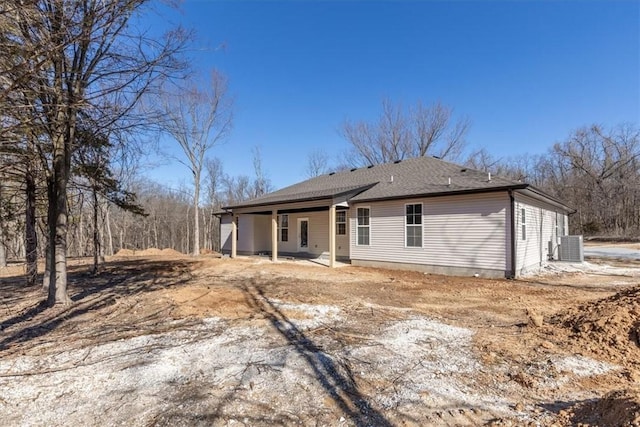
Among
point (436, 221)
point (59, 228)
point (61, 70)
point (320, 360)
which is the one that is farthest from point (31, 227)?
point (436, 221)

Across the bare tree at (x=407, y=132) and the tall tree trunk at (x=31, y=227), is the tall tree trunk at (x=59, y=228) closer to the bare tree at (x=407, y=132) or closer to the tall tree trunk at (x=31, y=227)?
the tall tree trunk at (x=31, y=227)

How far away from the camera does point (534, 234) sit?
11297 millimetres

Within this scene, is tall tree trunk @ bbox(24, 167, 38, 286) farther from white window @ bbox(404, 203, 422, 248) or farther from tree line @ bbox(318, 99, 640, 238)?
tree line @ bbox(318, 99, 640, 238)

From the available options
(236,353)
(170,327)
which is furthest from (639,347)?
(170,327)

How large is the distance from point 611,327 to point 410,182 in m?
8.92

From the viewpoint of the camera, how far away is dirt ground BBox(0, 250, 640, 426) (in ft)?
8.44

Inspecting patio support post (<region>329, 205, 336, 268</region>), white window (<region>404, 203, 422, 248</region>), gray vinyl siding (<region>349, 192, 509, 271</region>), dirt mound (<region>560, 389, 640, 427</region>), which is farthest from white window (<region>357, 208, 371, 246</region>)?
dirt mound (<region>560, 389, 640, 427</region>)

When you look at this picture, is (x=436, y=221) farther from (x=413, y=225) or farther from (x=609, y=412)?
(x=609, y=412)

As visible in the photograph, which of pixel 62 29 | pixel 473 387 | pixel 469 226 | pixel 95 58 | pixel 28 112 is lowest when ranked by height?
pixel 473 387

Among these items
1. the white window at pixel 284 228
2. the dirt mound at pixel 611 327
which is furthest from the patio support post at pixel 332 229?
the dirt mound at pixel 611 327

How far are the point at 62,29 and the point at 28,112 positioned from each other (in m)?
1.16

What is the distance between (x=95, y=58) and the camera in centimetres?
550

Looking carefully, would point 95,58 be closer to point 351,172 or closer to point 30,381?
point 30,381

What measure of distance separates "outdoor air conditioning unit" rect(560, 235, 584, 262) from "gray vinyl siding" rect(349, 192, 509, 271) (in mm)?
5554
